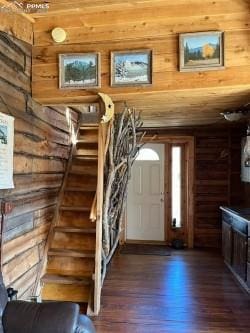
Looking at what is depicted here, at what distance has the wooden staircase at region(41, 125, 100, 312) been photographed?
355 cm

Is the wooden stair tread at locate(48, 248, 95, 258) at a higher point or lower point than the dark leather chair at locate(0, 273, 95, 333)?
lower

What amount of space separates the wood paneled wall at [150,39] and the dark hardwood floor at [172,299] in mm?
2152

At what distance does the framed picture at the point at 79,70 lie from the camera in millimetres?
2982

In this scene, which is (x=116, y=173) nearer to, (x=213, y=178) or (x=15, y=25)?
(x=15, y=25)

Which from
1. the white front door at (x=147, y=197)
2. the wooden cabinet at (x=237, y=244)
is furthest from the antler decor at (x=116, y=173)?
the white front door at (x=147, y=197)

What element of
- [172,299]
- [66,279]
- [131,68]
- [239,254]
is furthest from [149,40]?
[239,254]

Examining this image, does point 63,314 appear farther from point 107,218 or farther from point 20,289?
point 107,218

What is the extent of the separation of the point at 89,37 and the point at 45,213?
6.51ft

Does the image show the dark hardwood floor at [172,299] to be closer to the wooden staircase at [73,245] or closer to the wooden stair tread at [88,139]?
the wooden staircase at [73,245]

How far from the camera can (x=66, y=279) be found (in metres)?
3.50

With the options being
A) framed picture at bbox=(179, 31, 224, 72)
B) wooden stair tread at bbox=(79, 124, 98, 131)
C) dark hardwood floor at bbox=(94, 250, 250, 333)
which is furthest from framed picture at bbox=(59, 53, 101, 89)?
dark hardwood floor at bbox=(94, 250, 250, 333)

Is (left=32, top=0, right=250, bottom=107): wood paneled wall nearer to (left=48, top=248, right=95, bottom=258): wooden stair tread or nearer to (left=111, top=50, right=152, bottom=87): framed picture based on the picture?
(left=111, top=50, right=152, bottom=87): framed picture

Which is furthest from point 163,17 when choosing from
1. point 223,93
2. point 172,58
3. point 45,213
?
point 45,213

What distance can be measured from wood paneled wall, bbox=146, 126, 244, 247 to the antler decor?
244 centimetres
